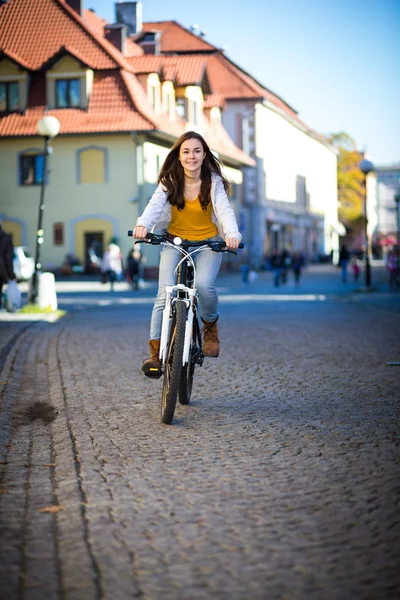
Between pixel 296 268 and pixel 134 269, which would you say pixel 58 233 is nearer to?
pixel 134 269

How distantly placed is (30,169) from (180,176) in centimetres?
4249

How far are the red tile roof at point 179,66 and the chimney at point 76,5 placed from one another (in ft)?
12.2

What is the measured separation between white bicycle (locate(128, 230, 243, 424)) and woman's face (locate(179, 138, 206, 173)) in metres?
0.58

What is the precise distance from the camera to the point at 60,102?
4828cm

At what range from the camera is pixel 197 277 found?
761cm

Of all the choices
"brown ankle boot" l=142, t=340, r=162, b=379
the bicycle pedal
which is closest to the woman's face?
"brown ankle boot" l=142, t=340, r=162, b=379

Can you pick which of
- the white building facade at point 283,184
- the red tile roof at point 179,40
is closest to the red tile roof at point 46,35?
the red tile roof at point 179,40

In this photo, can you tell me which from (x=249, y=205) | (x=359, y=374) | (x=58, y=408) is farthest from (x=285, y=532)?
(x=249, y=205)

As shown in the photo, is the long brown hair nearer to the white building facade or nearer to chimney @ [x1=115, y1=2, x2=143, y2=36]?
chimney @ [x1=115, y1=2, x2=143, y2=36]

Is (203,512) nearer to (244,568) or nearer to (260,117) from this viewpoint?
(244,568)

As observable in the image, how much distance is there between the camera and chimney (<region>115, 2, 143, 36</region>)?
6044 cm

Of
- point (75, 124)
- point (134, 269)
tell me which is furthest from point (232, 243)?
point (75, 124)

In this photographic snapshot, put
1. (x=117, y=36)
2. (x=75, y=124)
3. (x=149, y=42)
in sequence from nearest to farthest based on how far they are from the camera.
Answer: (x=75, y=124), (x=117, y=36), (x=149, y=42)

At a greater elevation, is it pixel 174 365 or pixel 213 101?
pixel 213 101
